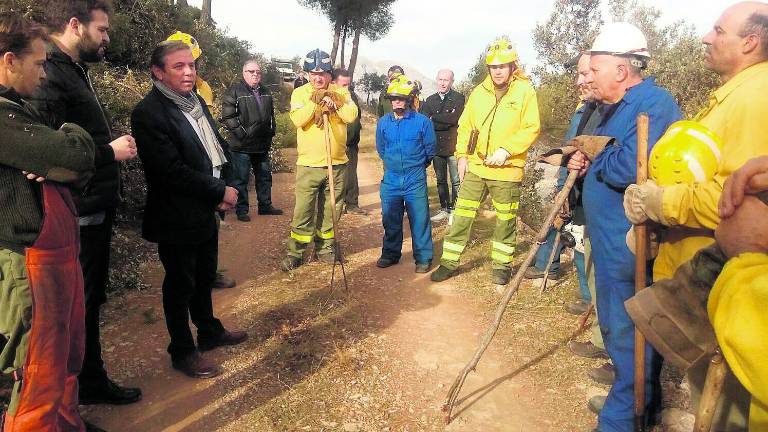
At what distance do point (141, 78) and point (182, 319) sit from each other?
8.25 metres

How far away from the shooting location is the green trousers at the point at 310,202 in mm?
5359

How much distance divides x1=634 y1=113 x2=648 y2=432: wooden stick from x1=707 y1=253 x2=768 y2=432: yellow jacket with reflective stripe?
0.92 metres

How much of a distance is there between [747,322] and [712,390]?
1.52 feet

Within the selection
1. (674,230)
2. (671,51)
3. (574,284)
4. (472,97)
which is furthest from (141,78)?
(671,51)

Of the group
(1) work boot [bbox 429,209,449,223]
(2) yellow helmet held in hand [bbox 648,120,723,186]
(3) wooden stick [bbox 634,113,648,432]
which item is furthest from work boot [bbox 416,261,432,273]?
(2) yellow helmet held in hand [bbox 648,120,723,186]

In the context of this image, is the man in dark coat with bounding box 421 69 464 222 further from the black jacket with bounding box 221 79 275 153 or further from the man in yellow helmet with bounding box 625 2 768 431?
the man in yellow helmet with bounding box 625 2 768 431

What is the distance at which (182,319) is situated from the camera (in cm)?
336

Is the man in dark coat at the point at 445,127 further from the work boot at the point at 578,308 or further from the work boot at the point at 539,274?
the work boot at the point at 578,308

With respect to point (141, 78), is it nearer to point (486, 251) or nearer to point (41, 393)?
point (486, 251)

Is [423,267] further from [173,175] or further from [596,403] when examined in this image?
[173,175]

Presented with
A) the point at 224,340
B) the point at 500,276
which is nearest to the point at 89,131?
the point at 224,340

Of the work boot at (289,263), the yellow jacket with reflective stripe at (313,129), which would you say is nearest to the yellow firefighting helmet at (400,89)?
the yellow jacket with reflective stripe at (313,129)

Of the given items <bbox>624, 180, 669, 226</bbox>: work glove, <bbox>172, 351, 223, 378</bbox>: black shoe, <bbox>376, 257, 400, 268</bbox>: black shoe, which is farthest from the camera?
<bbox>376, 257, 400, 268</bbox>: black shoe

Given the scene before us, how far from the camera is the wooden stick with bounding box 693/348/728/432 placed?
1568mm
